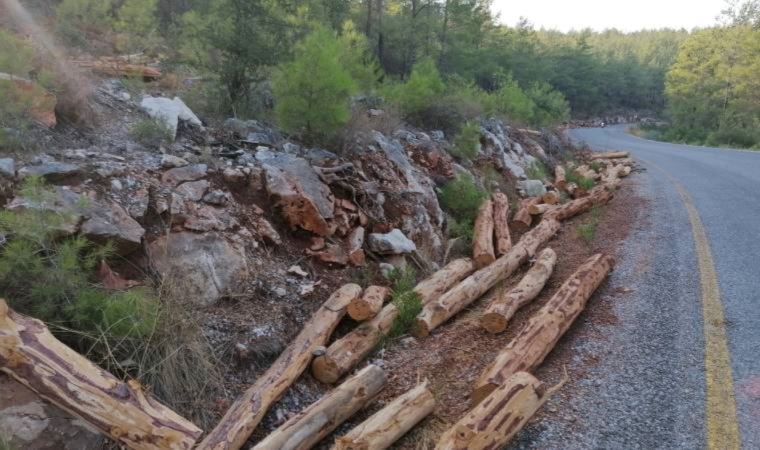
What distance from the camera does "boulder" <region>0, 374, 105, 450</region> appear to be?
119 inches

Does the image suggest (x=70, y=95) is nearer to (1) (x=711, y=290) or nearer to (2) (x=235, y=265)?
(2) (x=235, y=265)

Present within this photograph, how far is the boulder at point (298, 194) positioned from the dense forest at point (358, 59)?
139cm

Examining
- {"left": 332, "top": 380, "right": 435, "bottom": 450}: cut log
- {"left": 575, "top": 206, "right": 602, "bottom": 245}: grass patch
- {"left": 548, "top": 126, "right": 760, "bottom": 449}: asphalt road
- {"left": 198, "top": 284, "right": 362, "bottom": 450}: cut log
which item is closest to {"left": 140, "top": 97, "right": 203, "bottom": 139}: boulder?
{"left": 198, "top": 284, "right": 362, "bottom": 450}: cut log

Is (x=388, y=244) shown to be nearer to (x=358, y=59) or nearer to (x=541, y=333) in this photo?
(x=541, y=333)

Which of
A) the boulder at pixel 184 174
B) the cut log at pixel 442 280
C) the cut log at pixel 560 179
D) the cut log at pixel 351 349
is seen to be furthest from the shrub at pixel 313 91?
the cut log at pixel 560 179

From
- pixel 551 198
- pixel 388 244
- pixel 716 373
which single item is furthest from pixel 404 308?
pixel 551 198

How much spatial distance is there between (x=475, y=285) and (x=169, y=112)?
16.0ft

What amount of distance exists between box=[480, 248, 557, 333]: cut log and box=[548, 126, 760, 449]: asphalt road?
0.81 meters

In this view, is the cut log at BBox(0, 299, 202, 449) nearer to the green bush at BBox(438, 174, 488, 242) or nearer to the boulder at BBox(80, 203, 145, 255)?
the boulder at BBox(80, 203, 145, 255)

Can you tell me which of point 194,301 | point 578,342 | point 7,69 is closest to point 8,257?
point 194,301

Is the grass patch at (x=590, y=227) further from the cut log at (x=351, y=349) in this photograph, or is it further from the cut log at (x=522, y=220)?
the cut log at (x=351, y=349)

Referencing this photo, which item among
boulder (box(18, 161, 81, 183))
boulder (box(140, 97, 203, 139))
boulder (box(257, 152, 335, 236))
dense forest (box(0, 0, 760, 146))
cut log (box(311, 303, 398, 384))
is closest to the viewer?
cut log (box(311, 303, 398, 384))

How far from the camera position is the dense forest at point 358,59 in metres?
8.09

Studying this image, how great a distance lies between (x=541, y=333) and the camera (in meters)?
4.40
